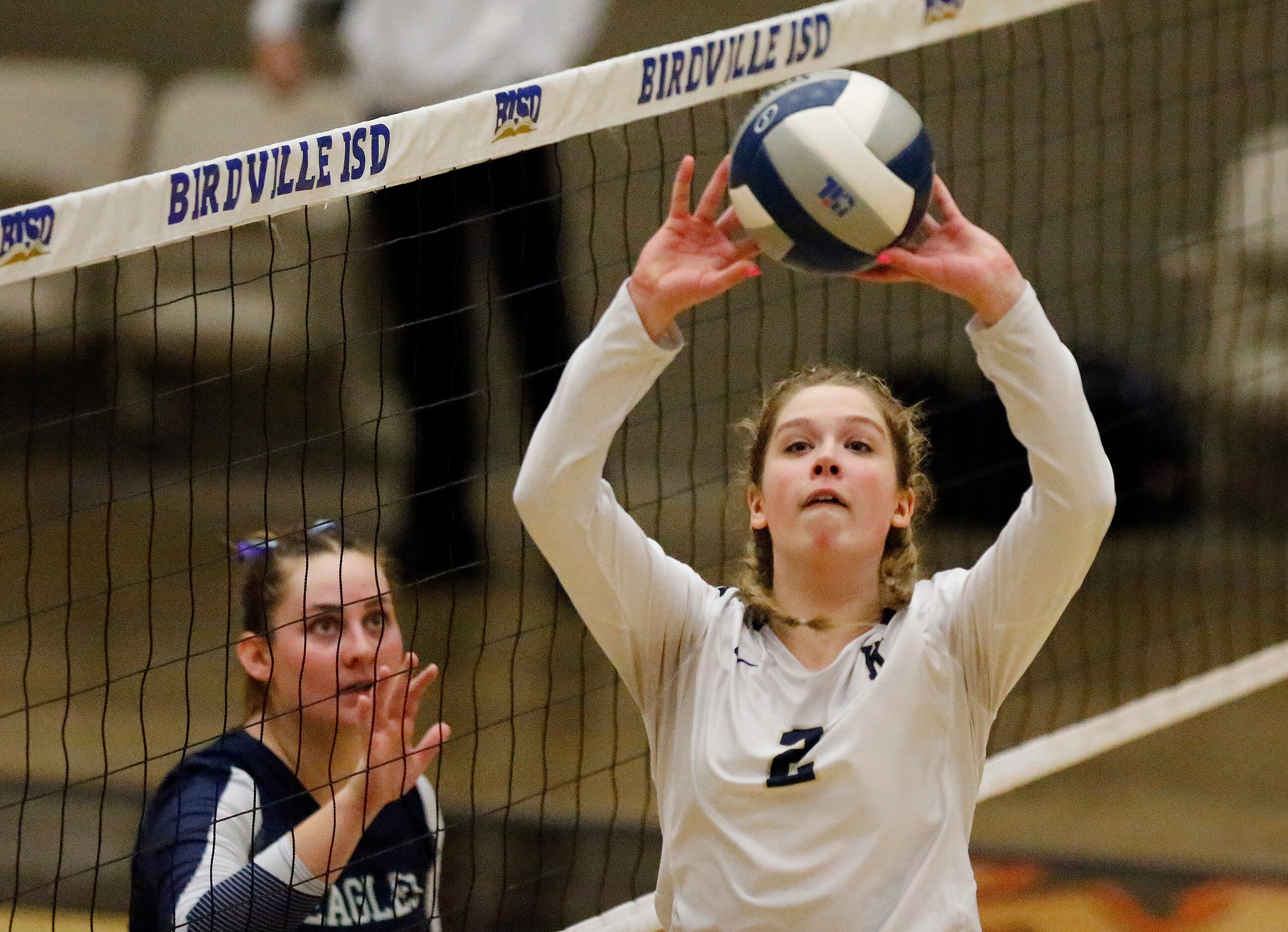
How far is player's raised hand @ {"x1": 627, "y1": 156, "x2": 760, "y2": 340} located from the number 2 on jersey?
0.59 metres

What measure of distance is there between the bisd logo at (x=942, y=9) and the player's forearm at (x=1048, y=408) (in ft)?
5.32

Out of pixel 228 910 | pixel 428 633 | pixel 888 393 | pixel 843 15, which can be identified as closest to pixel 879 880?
pixel 888 393

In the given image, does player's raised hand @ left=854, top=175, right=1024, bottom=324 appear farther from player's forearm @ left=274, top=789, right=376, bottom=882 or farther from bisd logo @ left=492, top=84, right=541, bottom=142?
player's forearm @ left=274, top=789, right=376, bottom=882

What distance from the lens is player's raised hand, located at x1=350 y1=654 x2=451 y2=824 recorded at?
279 centimetres

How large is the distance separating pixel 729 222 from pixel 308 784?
123 centimetres

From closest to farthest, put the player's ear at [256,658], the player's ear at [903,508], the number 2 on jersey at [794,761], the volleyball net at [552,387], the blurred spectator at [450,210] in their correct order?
1. the number 2 on jersey at [794,761]
2. the player's ear at [903,508]
3. the player's ear at [256,658]
4. the volleyball net at [552,387]
5. the blurred spectator at [450,210]

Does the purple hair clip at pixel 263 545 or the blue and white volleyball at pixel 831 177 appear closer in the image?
the blue and white volleyball at pixel 831 177

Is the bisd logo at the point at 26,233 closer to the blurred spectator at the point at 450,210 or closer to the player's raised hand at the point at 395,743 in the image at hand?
the player's raised hand at the point at 395,743

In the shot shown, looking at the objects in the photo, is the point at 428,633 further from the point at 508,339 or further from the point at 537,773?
the point at 508,339

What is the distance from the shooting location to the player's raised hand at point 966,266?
243cm

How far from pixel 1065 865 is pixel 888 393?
2189mm

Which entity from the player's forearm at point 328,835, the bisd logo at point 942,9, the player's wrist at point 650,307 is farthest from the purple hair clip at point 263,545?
the bisd logo at point 942,9

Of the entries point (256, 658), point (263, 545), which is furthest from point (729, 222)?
point (256, 658)

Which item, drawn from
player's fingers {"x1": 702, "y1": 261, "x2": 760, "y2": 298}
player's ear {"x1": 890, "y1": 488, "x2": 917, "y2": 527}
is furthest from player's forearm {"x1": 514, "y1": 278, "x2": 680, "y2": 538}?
Answer: player's ear {"x1": 890, "y1": 488, "x2": 917, "y2": 527}
